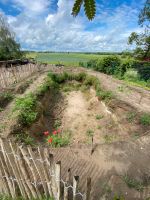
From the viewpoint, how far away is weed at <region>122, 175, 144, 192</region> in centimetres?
444

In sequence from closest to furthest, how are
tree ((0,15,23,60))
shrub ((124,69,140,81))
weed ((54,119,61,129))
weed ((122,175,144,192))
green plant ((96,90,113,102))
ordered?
weed ((122,175,144,192)) < weed ((54,119,61,129)) < green plant ((96,90,113,102)) < shrub ((124,69,140,81)) < tree ((0,15,23,60))

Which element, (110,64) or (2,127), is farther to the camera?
(110,64)

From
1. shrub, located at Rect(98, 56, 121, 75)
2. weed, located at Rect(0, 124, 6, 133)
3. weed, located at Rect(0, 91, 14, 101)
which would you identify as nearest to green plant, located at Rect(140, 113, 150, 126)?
weed, located at Rect(0, 124, 6, 133)

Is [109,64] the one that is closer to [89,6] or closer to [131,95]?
[131,95]

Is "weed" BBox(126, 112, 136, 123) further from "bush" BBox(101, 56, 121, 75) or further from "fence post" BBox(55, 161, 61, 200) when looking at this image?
"bush" BBox(101, 56, 121, 75)

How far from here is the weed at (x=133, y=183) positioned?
4438 mm

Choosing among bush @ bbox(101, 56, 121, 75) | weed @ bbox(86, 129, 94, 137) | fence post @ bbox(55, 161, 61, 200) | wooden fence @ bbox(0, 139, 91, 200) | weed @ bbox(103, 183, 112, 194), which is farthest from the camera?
bush @ bbox(101, 56, 121, 75)

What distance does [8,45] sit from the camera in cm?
2920

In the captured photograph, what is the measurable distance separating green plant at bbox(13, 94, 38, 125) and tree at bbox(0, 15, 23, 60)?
69.3 feet

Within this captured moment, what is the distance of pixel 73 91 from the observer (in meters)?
13.4

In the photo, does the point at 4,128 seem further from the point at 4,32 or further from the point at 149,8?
the point at 4,32

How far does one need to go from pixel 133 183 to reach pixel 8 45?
1112 inches

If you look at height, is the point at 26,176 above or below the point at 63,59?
above

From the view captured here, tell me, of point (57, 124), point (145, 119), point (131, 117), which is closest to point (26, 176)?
point (145, 119)
